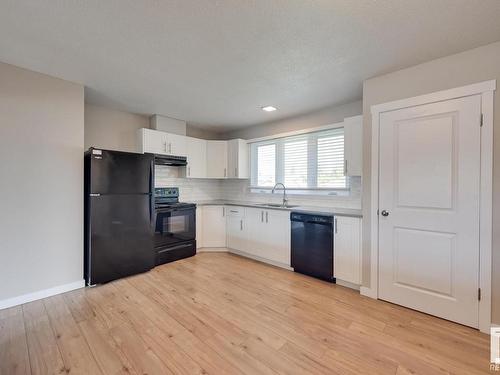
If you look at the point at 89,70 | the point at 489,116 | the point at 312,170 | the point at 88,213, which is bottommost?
the point at 88,213

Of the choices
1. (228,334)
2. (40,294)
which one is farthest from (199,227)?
(228,334)

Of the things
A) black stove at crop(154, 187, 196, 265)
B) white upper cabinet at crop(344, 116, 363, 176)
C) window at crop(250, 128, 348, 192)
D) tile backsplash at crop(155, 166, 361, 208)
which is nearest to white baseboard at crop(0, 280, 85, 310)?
black stove at crop(154, 187, 196, 265)

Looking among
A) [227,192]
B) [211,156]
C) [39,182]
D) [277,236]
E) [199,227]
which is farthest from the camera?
[227,192]

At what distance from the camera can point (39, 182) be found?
95.5 inches

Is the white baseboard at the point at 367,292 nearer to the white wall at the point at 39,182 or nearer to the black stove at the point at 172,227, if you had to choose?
the black stove at the point at 172,227

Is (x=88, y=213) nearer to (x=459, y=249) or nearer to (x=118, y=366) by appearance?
(x=118, y=366)

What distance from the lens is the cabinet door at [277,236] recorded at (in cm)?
336

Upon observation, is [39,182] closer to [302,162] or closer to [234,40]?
[234,40]

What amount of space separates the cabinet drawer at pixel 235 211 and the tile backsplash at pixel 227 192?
2.07ft

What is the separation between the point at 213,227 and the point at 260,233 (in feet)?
3.25

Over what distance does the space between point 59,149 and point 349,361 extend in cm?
343

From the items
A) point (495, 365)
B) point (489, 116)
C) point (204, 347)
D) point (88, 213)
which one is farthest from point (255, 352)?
point (489, 116)

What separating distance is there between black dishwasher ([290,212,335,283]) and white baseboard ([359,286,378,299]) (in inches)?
14.8

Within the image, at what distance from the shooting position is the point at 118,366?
1532 millimetres
